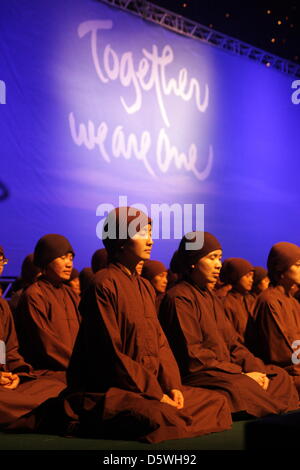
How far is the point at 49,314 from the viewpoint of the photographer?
4.79m

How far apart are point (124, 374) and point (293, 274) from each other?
220cm

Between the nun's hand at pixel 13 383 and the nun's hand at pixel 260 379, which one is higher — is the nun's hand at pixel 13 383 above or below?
above

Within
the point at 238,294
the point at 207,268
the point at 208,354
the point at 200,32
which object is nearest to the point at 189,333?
the point at 208,354

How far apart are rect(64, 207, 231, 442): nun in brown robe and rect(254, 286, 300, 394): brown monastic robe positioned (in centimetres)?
115

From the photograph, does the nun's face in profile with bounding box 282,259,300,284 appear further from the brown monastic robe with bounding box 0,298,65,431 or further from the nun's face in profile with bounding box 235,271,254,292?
the brown monastic robe with bounding box 0,298,65,431

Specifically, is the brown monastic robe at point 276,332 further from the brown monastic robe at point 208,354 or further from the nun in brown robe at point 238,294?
the nun in brown robe at point 238,294

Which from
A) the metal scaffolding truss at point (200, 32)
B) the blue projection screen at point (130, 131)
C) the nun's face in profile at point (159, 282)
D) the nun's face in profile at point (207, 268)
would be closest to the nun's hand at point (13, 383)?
the nun's face in profile at point (207, 268)

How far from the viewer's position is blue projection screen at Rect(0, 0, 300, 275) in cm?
779

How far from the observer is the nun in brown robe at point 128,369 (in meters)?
3.55

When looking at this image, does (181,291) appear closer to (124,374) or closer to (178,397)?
(178,397)

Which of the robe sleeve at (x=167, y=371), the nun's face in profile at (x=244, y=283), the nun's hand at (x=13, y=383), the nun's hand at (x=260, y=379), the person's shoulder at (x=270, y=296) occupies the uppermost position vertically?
the person's shoulder at (x=270, y=296)

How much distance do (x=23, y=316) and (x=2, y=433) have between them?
102cm

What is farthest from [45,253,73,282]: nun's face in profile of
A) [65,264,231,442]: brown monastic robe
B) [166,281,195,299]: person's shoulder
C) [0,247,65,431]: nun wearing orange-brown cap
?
[65,264,231,442]: brown monastic robe

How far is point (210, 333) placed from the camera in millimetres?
4609
